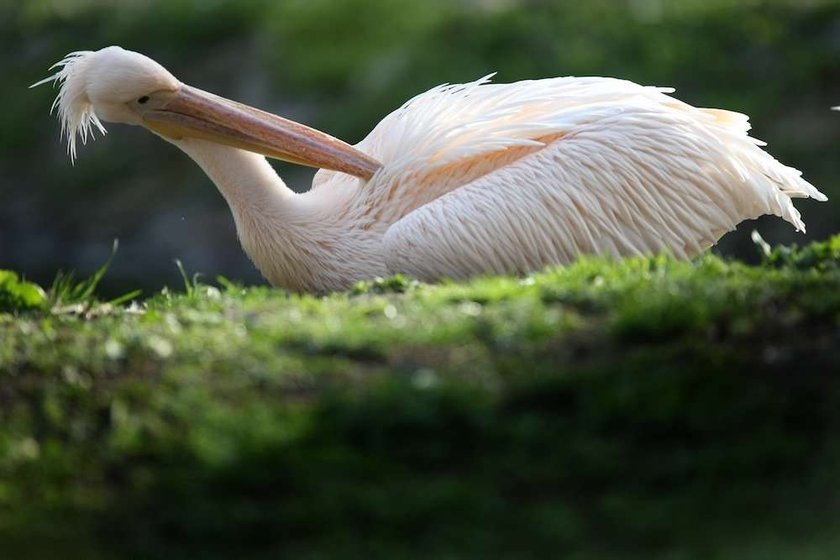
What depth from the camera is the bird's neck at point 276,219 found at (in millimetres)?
7246

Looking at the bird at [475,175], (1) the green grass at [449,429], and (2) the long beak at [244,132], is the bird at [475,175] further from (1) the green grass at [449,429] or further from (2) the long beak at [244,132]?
(1) the green grass at [449,429]

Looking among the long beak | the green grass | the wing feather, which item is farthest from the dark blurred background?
the green grass

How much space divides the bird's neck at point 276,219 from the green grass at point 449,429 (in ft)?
5.92

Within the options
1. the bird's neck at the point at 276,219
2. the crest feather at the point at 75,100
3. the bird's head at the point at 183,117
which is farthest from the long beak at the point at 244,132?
the crest feather at the point at 75,100

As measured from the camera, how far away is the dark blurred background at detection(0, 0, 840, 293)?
14062mm

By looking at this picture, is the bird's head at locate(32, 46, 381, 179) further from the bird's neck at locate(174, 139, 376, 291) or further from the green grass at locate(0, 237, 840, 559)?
the green grass at locate(0, 237, 840, 559)

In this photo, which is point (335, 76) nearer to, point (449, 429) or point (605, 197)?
point (605, 197)

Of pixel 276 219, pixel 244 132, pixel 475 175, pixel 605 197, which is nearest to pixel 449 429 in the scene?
pixel 605 197

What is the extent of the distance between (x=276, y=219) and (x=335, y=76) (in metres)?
8.35

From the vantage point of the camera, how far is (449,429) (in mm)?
4383

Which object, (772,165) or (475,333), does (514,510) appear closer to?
(475,333)

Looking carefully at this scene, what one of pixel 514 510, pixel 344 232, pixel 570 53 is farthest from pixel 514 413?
pixel 570 53

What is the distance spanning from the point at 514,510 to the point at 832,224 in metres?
9.42

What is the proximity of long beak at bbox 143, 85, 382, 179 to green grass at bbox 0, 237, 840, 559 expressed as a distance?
6.49 feet
